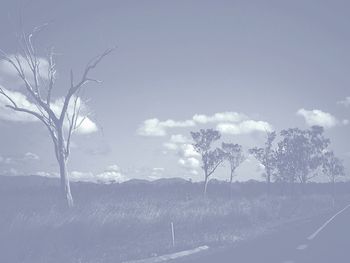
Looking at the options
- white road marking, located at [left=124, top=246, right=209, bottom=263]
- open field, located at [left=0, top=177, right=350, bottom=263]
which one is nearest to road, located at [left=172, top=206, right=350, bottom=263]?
white road marking, located at [left=124, top=246, right=209, bottom=263]

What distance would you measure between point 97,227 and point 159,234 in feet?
7.95

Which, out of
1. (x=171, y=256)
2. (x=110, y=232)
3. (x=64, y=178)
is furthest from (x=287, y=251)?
(x=64, y=178)

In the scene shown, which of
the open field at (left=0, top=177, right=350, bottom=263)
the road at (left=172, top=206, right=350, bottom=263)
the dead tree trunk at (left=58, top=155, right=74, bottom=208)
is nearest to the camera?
the road at (left=172, top=206, right=350, bottom=263)

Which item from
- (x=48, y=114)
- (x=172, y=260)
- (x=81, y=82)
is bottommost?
(x=172, y=260)

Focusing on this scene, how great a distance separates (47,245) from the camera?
46.9 ft

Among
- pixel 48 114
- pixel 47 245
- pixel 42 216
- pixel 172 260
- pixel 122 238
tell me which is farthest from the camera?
pixel 48 114

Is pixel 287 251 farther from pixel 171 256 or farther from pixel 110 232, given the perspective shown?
pixel 110 232

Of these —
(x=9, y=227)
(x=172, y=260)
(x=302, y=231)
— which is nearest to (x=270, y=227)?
(x=302, y=231)

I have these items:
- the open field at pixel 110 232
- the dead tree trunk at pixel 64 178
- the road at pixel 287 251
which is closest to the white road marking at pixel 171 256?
the road at pixel 287 251

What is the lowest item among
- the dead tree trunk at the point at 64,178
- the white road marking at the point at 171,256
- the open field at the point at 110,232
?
the white road marking at the point at 171,256

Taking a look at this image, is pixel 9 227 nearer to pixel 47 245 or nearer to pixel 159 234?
pixel 47 245

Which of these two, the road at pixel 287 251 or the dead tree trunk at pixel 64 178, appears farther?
the dead tree trunk at pixel 64 178

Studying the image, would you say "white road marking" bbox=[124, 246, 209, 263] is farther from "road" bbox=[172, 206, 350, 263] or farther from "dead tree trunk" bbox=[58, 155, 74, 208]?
"dead tree trunk" bbox=[58, 155, 74, 208]

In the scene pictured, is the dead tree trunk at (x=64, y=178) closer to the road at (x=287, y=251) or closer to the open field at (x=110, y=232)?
the open field at (x=110, y=232)
